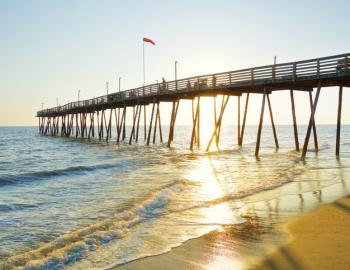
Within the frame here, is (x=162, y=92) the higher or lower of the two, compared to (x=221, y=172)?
higher

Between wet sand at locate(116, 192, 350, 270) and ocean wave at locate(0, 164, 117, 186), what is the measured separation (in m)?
12.8

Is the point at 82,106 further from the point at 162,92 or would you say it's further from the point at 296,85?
the point at 296,85

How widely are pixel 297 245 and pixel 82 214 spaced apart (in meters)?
5.57

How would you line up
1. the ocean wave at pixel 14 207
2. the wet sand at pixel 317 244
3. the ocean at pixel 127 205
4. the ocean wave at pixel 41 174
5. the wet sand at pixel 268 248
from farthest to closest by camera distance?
the ocean wave at pixel 41 174, the ocean wave at pixel 14 207, the ocean at pixel 127 205, the wet sand at pixel 268 248, the wet sand at pixel 317 244

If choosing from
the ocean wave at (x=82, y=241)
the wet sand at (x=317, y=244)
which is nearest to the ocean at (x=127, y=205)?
the ocean wave at (x=82, y=241)

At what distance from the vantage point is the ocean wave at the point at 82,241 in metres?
6.22

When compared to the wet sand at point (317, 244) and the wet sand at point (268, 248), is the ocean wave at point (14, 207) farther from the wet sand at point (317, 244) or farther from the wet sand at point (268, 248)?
the wet sand at point (317, 244)

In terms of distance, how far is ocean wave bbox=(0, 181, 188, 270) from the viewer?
622 centimetres

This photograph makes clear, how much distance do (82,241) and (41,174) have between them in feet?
42.5

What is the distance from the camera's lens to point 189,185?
45.1 feet

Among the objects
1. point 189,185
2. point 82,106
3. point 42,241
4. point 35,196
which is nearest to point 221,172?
point 189,185

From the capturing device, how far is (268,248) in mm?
6148

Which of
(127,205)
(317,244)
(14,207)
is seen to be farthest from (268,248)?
(14,207)

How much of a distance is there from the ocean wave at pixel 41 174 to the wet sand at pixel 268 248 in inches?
504
